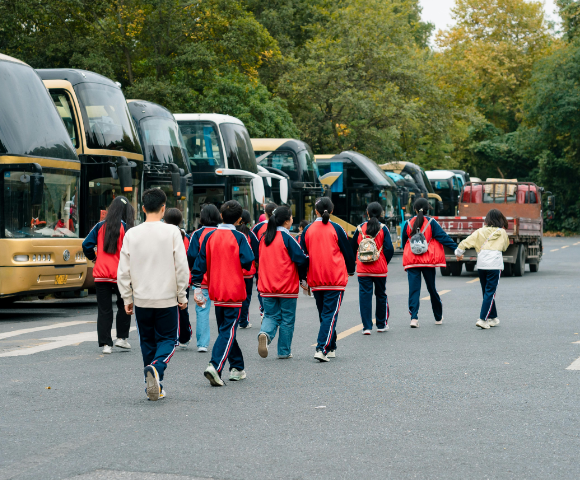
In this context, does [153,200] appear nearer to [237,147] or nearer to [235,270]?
[235,270]

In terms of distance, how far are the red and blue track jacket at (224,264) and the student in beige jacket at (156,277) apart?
655 mm

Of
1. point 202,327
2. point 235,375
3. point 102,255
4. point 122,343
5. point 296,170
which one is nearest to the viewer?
point 235,375

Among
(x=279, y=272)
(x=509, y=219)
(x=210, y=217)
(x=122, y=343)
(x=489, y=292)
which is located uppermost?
(x=210, y=217)

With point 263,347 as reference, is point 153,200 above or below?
above

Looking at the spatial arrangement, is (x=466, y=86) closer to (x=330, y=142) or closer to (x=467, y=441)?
(x=330, y=142)

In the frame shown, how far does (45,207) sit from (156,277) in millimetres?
7412

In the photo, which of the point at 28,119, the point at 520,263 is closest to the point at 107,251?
the point at 28,119

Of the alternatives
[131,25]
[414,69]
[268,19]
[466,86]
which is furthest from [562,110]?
[131,25]

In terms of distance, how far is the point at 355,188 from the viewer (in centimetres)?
3158

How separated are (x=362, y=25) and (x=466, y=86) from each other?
39.0 ft

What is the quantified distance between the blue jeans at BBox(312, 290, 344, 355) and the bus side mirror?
580cm

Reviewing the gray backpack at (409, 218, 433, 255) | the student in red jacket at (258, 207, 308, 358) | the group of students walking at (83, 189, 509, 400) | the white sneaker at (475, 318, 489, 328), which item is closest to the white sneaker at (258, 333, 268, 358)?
the group of students walking at (83, 189, 509, 400)

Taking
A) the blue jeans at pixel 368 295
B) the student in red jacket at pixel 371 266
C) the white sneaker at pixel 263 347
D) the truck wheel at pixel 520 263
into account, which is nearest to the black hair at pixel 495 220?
the student in red jacket at pixel 371 266

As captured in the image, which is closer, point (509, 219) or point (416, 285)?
point (416, 285)
